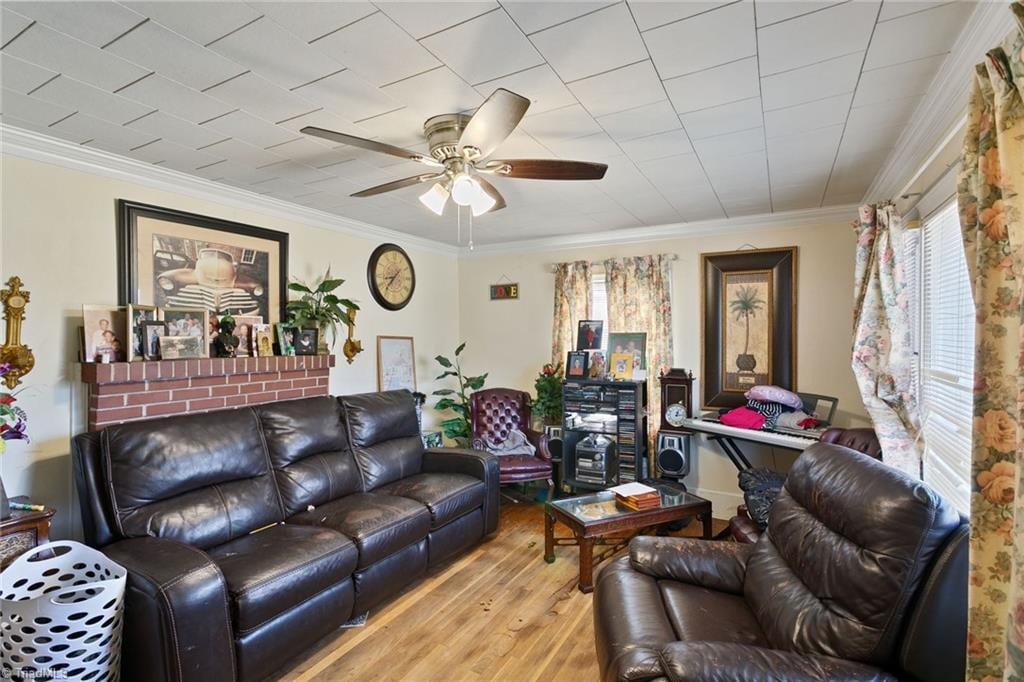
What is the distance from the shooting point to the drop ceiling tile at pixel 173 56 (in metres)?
1.54

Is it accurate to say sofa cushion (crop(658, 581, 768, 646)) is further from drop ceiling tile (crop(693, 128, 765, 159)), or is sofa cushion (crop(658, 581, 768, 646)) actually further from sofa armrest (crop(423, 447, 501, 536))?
drop ceiling tile (crop(693, 128, 765, 159))

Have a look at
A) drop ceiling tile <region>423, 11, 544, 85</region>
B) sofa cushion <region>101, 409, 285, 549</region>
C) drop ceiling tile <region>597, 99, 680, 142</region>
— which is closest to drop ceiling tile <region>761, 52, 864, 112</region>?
drop ceiling tile <region>597, 99, 680, 142</region>

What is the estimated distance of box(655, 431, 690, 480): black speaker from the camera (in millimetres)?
3975

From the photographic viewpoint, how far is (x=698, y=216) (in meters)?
3.89

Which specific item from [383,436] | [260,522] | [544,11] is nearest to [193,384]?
[260,522]

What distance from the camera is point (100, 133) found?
89.9 inches

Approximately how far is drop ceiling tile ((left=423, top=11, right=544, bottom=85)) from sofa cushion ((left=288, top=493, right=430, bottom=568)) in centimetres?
219

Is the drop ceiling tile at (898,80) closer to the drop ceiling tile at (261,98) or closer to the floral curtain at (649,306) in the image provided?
the drop ceiling tile at (261,98)

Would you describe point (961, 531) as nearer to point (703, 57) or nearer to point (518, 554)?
point (703, 57)

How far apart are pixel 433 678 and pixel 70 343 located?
252 centimetres

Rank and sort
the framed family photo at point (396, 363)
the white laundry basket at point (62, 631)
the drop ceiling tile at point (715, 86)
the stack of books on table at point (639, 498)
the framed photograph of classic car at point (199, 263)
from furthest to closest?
the framed family photo at point (396, 363) → the stack of books on table at point (639, 498) → the framed photograph of classic car at point (199, 263) → the drop ceiling tile at point (715, 86) → the white laundry basket at point (62, 631)

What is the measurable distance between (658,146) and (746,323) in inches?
84.4

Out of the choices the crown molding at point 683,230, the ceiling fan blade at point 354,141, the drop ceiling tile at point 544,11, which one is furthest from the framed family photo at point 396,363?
the drop ceiling tile at point 544,11

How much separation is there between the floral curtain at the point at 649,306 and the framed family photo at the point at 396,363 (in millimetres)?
1978
